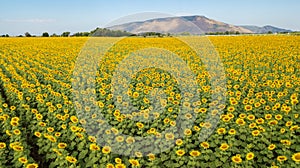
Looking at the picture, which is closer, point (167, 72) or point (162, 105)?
point (162, 105)

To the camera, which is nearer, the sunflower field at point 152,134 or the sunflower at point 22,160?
the sunflower at point 22,160

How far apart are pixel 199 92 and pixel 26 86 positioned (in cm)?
426

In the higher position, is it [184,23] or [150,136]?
[184,23]

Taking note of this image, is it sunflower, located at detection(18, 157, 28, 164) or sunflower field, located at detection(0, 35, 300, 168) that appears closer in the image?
sunflower, located at detection(18, 157, 28, 164)

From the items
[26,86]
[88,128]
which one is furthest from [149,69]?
[88,128]

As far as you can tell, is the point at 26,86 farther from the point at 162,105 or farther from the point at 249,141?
the point at 249,141

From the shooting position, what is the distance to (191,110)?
5453mm

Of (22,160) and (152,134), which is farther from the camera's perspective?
(152,134)

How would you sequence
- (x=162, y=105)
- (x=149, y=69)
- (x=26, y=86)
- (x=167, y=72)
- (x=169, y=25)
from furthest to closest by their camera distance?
1. (x=169, y=25)
2. (x=149, y=69)
3. (x=167, y=72)
4. (x=26, y=86)
5. (x=162, y=105)

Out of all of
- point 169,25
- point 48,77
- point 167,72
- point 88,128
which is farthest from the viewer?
point 169,25

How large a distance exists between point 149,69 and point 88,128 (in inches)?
247

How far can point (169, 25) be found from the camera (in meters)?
16.7

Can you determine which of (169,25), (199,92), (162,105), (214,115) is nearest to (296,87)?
(199,92)

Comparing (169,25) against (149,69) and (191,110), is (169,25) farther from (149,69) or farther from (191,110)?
(191,110)
